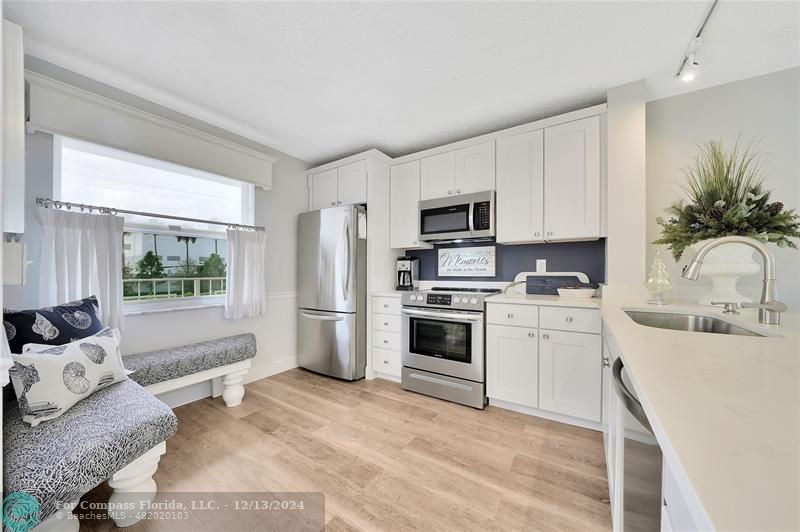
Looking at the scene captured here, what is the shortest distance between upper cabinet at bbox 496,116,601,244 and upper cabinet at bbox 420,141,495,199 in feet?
0.37

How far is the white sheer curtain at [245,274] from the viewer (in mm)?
2779

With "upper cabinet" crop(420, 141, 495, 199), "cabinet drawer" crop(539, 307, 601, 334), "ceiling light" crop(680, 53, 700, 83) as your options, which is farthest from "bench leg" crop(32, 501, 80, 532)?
"ceiling light" crop(680, 53, 700, 83)

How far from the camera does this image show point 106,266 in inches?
81.0

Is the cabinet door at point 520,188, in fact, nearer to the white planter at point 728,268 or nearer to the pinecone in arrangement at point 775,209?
the white planter at point 728,268

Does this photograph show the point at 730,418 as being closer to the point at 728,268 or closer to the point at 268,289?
the point at 728,268

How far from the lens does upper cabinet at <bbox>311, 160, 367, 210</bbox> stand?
10.4 ft

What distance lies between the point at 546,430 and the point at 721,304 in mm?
1308

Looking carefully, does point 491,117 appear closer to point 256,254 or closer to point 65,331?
point 256,254

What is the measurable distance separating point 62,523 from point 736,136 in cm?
440

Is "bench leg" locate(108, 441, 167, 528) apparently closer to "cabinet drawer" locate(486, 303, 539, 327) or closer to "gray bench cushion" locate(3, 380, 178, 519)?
"gray bench cushion" locate(3, 380, 178, 519)

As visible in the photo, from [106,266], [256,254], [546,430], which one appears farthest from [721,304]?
[106,266]

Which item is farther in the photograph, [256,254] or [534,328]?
[256,254]

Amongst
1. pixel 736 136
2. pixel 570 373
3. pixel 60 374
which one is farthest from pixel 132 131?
pixel 736 136

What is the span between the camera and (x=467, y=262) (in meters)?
3.19
